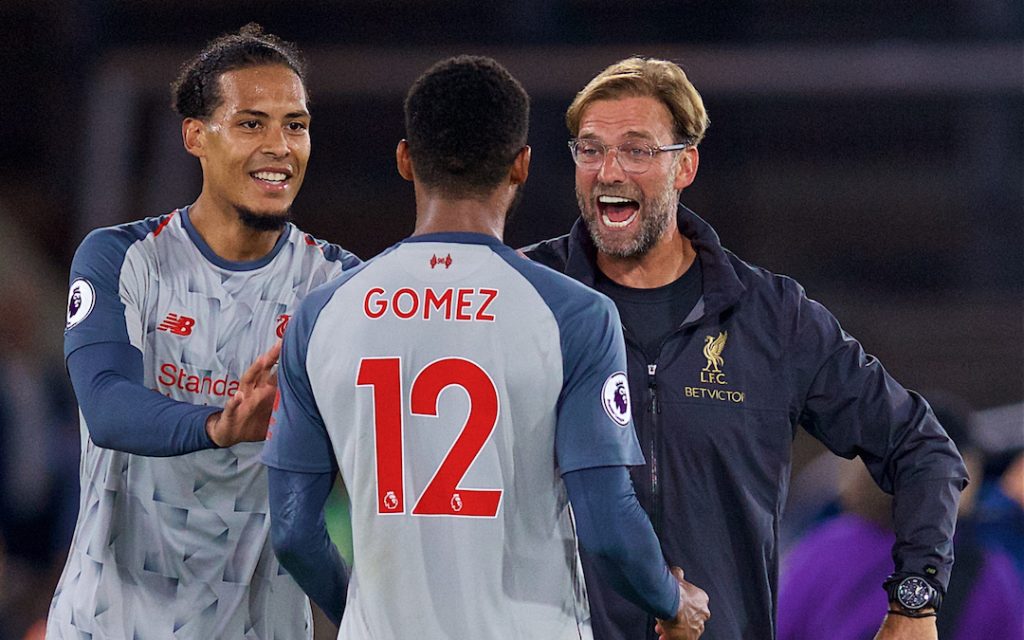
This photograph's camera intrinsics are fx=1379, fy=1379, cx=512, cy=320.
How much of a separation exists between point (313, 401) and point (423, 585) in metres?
0.39

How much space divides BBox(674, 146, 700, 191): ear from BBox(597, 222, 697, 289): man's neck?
0.12 meters

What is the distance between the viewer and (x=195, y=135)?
3.29m

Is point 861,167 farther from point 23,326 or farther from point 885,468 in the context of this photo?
point 885,468

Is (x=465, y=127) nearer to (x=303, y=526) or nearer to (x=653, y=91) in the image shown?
(x=303, y=526)

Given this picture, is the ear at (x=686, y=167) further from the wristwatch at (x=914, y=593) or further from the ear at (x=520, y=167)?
the wristwatch at (x=914, y=593)

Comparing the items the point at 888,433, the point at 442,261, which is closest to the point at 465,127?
the point at 442,261

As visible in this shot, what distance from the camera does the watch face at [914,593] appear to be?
124 inches

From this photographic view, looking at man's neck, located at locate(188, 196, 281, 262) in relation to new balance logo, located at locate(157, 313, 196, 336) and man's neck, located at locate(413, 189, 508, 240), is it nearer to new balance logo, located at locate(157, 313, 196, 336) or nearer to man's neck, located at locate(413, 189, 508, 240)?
new balance logo, located at locate(157, 313, 196, 336)

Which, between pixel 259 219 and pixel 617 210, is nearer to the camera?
pixel 259 219

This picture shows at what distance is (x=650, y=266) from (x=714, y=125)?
322 inches

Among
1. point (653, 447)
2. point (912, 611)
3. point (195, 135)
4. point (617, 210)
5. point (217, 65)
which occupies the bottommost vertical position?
point (912, 611)

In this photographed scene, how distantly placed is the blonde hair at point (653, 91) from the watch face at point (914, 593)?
3.89ft

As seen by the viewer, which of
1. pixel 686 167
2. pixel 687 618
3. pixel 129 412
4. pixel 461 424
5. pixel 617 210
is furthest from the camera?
pixel 686 167

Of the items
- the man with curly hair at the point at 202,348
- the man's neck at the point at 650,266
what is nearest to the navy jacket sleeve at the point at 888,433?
the man's neck at the point at 650,266
